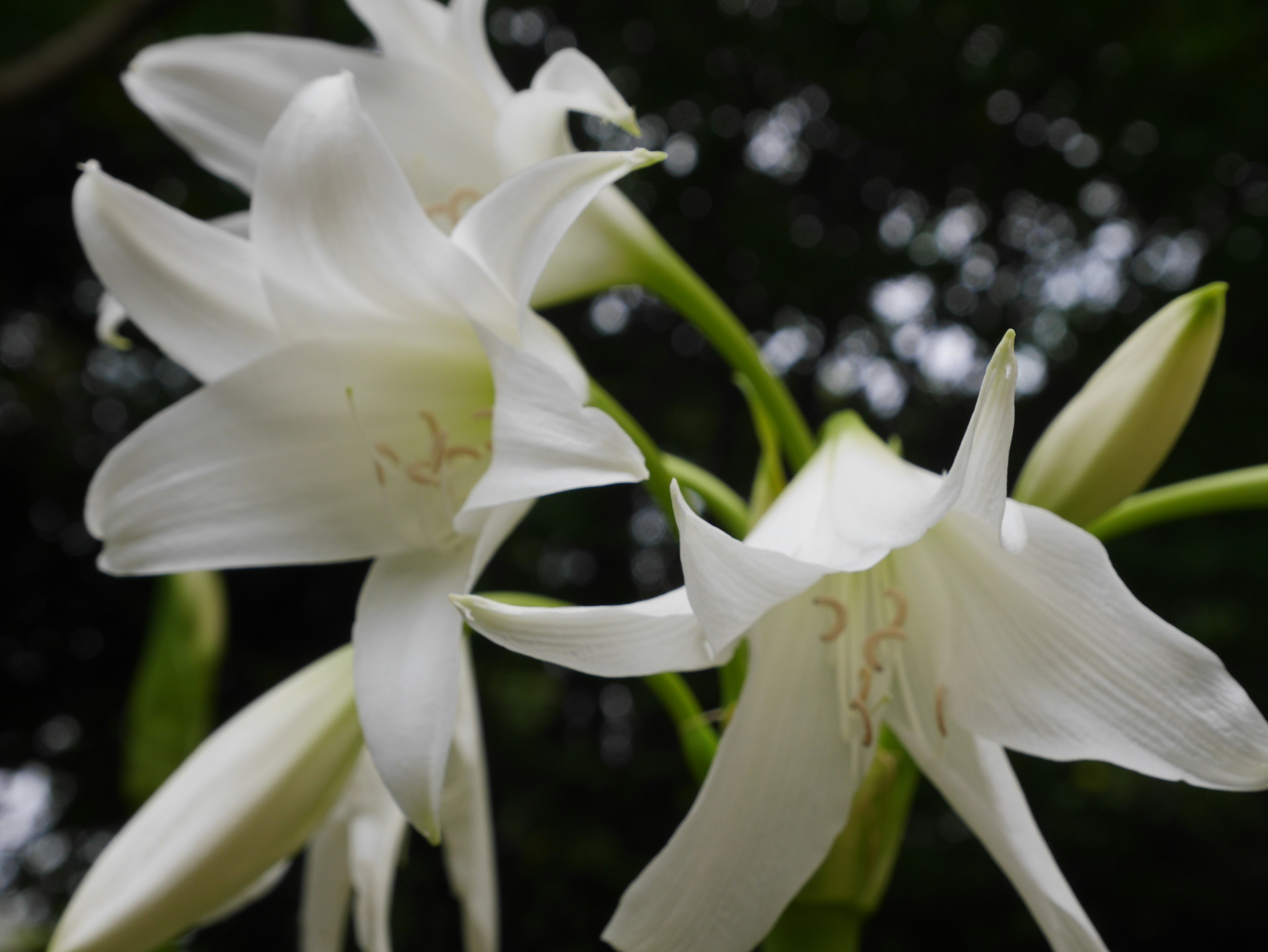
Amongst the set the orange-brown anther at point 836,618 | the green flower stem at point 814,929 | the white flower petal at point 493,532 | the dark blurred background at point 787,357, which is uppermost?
the white flower petal at point 493,532

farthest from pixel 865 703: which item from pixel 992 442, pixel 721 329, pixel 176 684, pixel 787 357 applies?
pixel 787 357

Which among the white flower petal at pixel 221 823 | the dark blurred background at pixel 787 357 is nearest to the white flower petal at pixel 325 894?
the white flower petal at pixel 221 823

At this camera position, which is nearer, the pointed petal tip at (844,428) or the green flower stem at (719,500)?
the pointed petal tip at (844,428)

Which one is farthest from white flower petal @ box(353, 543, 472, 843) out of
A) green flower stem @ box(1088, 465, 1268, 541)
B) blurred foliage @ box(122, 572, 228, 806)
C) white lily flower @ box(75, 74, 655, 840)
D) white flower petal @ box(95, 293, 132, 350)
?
blurred foliage @ box(122, 572, 228, 806)

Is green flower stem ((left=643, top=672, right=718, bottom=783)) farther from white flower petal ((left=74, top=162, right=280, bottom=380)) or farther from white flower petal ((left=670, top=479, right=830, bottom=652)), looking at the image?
white flower petal ((left=74, top=162, right=280, bottom=380))

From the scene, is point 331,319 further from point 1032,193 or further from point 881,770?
point 1032,193

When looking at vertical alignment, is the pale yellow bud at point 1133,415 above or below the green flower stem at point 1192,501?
above

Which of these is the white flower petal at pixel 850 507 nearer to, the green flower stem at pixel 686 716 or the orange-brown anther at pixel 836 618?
the orange-brown anther at pixel 836 618
